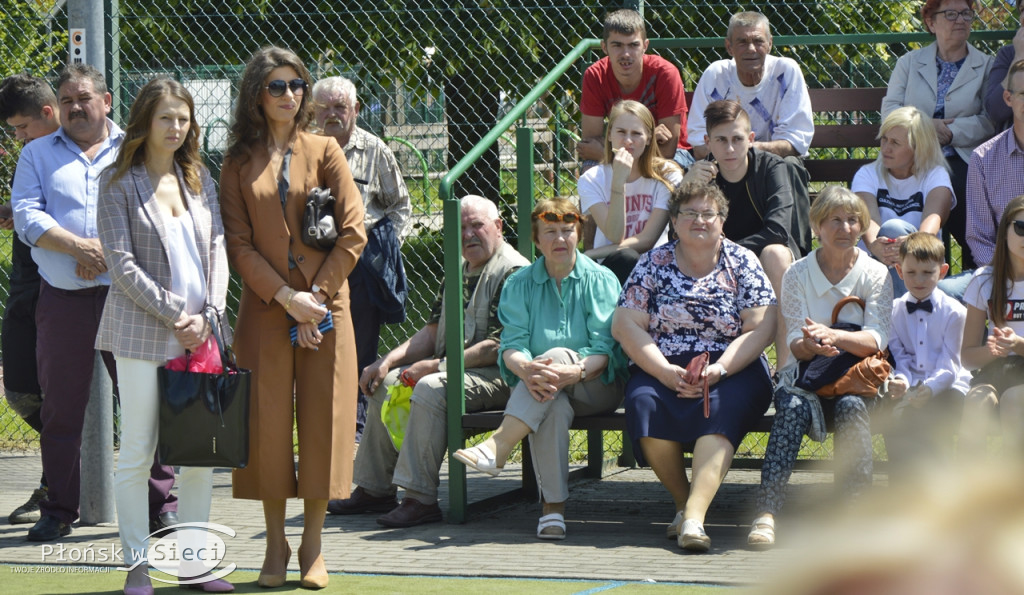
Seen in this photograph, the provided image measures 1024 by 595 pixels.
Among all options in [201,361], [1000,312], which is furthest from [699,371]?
[201,361]

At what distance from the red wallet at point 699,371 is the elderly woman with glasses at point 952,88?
1.85m

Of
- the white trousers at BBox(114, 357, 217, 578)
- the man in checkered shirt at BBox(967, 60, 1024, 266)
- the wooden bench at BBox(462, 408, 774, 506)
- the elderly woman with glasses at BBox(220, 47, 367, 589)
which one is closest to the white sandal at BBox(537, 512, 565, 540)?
the wooden bench at BBox(462, 408, 774, 506)

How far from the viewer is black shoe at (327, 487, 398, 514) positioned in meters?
6.43

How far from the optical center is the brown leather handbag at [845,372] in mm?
5359

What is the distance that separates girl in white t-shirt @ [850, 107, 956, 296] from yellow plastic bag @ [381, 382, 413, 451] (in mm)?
2477

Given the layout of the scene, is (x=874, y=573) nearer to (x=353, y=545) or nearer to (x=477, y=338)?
(x=353, y=545)

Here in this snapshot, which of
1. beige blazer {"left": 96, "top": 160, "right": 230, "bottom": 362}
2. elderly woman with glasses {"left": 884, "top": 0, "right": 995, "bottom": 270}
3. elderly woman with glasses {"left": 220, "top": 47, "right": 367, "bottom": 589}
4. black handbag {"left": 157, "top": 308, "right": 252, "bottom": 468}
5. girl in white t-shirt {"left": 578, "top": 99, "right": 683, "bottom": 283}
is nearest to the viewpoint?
black handbag {"left": 157, "top": 308, "right": 252, "bottom": 468}

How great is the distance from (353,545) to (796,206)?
2850 mm

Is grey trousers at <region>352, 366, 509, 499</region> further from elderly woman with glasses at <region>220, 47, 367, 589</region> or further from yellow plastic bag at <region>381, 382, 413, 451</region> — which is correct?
elderly woman with glasses at <region>220, 47, 367, 589</region>

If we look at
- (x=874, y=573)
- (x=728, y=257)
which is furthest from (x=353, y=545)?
(x=874, y=573)

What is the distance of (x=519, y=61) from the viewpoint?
476 inches

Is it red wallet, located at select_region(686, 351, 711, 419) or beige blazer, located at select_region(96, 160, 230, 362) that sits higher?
beige blazer, located at select_region(96, 160, 230, 362)

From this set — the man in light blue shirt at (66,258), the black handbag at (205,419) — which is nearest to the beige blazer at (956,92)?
the black handbag at (205,419)

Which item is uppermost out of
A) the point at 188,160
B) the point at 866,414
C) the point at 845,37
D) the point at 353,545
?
the point at 845,37
